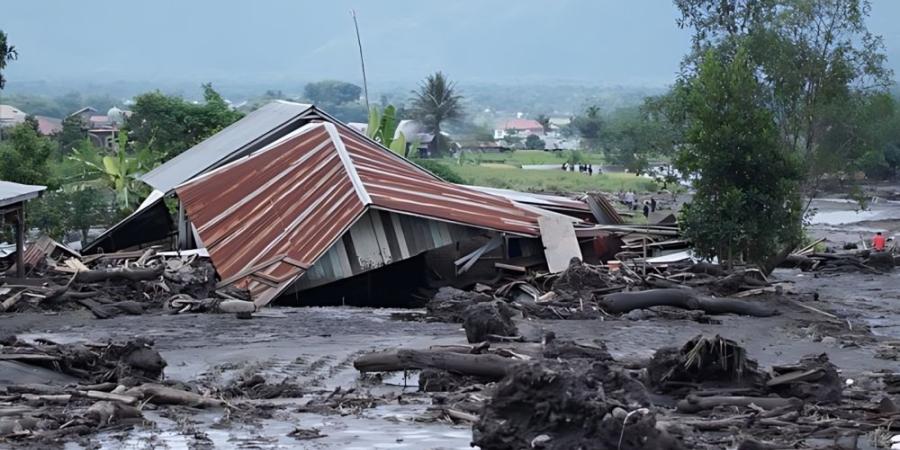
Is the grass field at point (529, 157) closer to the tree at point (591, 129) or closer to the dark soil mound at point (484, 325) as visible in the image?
the tree at point (591, 129)

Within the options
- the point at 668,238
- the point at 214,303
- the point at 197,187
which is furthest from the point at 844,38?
the point at 214,303

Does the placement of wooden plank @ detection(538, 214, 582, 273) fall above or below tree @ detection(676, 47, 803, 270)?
below

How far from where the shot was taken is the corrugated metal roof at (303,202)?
2403 centimetres

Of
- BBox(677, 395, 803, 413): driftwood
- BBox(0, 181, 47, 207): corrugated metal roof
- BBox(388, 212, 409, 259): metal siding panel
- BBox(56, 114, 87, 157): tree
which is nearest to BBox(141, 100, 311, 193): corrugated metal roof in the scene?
BBox(0, 181, 47, 207): corrugated metal roof

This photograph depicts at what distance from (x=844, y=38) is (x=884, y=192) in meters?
38.3

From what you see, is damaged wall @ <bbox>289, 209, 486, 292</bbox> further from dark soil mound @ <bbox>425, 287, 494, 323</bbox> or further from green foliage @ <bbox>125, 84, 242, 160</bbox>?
green foliage @ <bbox>125, 84, 242, 160</bbox>

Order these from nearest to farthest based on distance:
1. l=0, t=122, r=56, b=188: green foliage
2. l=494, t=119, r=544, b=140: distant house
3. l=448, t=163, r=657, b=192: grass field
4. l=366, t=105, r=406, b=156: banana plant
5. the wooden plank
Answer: the wooden plank, l=0, t=122, r=56, b=188: green foliage, l=366, t=105, r=406, b=156: banana plant, l=448, t=163, r=657, b=192: grass field, l=494, t=119, r=544, b=140: distant house

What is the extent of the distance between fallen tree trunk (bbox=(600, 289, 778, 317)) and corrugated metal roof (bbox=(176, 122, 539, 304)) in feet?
12.2

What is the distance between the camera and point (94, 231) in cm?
4694

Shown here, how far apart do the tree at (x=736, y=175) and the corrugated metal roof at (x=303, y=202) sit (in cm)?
331

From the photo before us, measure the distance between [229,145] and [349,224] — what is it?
394 inches

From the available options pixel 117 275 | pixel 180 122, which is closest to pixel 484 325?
pixel 117 275

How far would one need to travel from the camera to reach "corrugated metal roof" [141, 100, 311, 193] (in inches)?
1230

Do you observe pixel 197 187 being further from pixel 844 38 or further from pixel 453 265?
pixel 844 38
